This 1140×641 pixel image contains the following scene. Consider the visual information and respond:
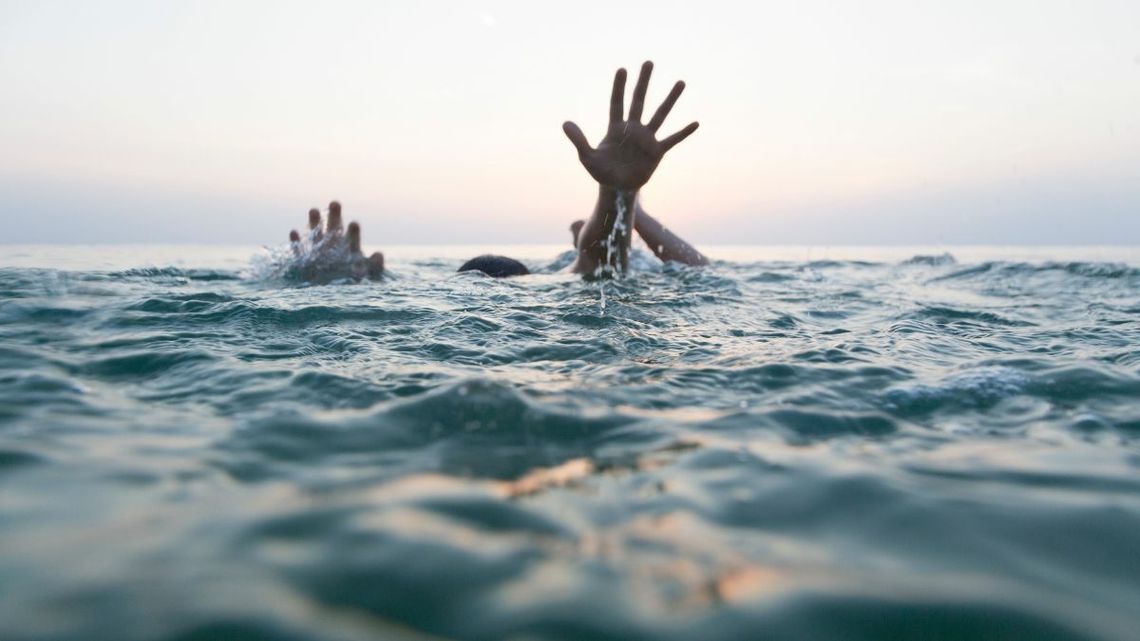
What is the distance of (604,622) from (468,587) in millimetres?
295

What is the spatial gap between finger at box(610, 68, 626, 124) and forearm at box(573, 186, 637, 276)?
0.65 meters

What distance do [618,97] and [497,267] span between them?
10.2ft

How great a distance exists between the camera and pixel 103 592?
1.25m

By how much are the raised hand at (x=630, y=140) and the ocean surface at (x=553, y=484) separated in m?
1.75

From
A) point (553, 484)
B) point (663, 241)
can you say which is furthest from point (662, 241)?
point (553, 484)

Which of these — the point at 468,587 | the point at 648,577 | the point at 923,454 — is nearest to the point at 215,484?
the point at 468,587

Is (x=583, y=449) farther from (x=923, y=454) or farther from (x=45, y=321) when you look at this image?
(x=45, y=321)

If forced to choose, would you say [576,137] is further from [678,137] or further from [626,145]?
[678,137]

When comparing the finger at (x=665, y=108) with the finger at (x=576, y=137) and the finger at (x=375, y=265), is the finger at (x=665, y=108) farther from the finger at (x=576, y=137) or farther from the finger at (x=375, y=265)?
the finger at (x=375, y=265)

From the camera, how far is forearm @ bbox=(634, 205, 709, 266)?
887 cm

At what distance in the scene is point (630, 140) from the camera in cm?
516

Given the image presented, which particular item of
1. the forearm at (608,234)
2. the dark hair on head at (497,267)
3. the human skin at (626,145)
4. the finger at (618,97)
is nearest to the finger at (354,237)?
the dark hair on head at (497,267)

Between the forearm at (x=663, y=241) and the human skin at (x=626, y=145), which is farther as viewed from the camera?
the forearm at (x=663, y=241)

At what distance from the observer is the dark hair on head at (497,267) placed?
759cm
